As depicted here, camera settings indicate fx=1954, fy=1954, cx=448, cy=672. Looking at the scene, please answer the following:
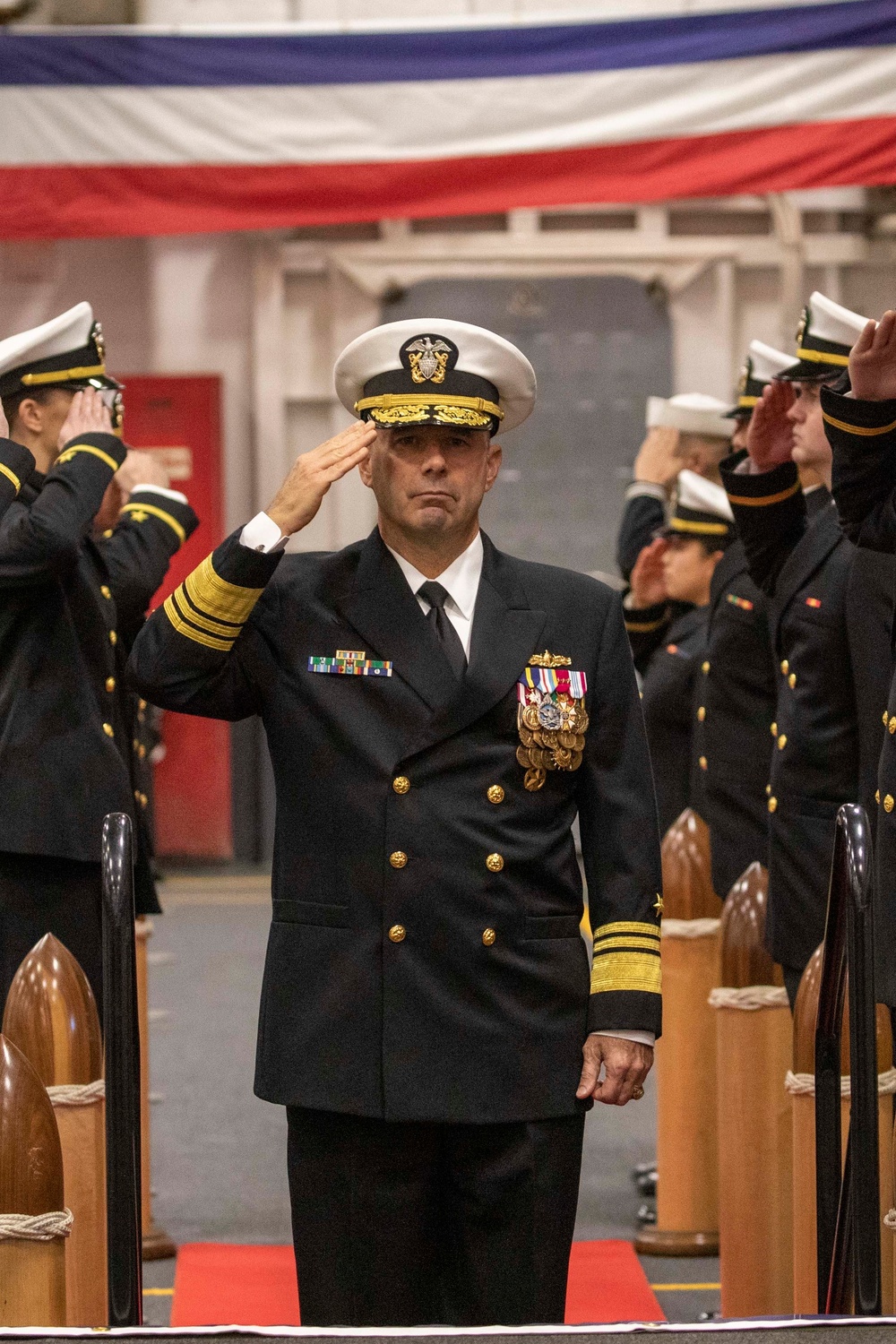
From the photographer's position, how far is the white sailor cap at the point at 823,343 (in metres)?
3.45

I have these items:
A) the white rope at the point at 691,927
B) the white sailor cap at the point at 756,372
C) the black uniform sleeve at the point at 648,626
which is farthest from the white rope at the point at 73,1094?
the black uniform sleeve at the point at 648,626

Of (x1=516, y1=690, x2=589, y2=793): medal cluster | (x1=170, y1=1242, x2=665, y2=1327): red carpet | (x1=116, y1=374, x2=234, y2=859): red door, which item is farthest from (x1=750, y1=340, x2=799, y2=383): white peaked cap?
(x1=116, y1=374, x2=234, y2=859): red door

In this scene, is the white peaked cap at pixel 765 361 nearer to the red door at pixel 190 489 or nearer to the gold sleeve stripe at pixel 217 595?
the gold sleeve stripe at pixel 217 595

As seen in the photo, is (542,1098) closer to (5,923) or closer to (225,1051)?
(5,923)

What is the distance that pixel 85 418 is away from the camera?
3.37 metres

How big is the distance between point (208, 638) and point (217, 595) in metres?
0.05

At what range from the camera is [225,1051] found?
5.89m

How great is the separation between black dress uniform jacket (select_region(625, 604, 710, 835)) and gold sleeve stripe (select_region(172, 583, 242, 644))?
2888mm

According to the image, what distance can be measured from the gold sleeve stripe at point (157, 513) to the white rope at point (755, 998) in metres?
1.35

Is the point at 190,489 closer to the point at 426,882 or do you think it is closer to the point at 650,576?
the point at 650,576

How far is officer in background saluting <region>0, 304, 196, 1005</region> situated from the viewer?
318 centimetres

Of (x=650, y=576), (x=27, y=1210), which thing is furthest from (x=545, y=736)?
→ (x=650, y=576)

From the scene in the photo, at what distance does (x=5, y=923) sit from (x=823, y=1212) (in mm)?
Result: 1462

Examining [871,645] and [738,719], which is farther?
[738,719]
